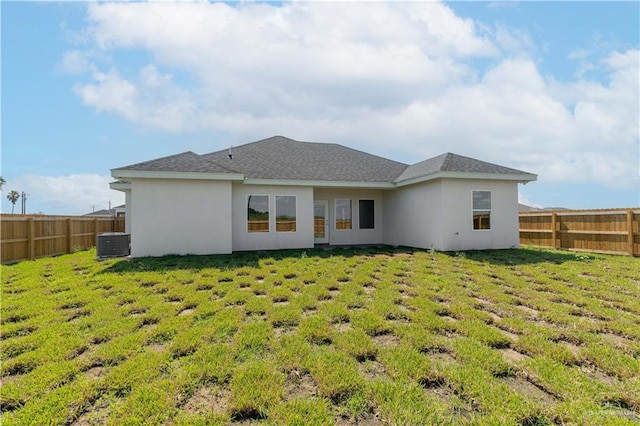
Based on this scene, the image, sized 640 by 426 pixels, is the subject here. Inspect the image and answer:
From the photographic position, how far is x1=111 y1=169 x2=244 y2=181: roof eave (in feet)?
30.6

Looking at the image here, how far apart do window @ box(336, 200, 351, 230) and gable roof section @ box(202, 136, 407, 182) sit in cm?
141

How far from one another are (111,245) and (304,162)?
8.01 meters

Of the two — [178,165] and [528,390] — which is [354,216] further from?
[528,390]

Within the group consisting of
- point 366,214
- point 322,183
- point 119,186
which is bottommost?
point 366,214

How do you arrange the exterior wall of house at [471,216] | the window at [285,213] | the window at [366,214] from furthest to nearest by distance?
the window at [366,214], the window at [285,213], the exterior wall of house at [471,216]

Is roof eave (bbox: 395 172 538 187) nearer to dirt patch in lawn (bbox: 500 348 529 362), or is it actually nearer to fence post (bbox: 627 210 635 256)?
fence post (bbox: 627 210 635 256)

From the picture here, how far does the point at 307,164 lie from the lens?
13.8 metres

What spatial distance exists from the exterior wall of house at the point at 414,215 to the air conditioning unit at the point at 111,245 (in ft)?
33.9

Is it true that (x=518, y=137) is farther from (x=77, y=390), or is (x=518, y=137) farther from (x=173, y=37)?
(x=77, y=390)

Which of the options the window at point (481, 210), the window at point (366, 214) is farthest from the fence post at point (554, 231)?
the window at point (366, 214)

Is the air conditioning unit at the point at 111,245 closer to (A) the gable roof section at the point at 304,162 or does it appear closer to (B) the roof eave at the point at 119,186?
(B) the roof eave at the point at 119,186

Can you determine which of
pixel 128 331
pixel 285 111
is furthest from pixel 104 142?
pixel 128 331

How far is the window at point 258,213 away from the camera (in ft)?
37.7

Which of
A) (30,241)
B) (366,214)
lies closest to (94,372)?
(30,241)
